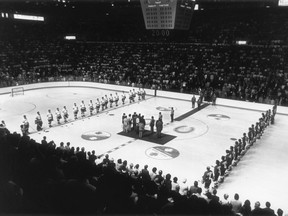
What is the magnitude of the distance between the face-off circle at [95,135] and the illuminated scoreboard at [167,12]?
10.6m

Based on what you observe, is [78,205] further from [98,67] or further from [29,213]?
[98,67]

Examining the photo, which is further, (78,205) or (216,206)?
(216,206)

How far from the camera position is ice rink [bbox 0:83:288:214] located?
11.5 metres

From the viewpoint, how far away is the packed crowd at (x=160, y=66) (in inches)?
1053

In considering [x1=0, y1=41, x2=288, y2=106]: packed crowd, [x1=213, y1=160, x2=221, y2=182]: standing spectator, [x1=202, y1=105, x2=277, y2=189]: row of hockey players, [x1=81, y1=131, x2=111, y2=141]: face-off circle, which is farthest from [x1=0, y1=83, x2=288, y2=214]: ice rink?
[x1=0, y1=41, x2=288, y2=106]: packed crowd

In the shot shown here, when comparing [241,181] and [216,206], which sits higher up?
[216,206]


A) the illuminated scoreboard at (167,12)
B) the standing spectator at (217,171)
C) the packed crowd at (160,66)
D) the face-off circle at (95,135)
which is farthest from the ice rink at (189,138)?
the illuminated scoreboard at (167,12)

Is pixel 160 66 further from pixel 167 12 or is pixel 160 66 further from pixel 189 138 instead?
pixel 189 138

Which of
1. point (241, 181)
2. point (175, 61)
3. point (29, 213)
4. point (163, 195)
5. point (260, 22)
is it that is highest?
point (260, 22)

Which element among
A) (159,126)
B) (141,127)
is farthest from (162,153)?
(141,127)

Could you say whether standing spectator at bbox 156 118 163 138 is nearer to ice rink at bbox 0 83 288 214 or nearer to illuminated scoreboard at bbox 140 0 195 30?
ice rink at bbox 0 83 288 214

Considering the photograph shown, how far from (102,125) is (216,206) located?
13.8 metres

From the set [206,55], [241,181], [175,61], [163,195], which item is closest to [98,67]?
[175,61]

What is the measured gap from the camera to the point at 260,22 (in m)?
36.5
